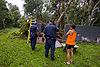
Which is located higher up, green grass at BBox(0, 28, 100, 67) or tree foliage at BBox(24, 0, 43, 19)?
tree foliage at BBox(24, 0, 43, 19)

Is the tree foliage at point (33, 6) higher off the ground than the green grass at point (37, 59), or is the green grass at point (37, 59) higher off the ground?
the tree foliage at point (33, 6)

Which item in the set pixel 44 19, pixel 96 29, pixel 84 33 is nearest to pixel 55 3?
pixel 44 19

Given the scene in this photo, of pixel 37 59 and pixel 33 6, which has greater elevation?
pixel 33 6

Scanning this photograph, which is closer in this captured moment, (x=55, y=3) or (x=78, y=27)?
(x=78, y=27)

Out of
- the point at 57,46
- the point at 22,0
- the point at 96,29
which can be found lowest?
the point at 57,46

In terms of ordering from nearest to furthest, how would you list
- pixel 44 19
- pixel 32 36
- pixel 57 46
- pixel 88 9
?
1. pixel 32 36
2. pixel 57 46
3. pixel 88 9
4. pixel 44 19

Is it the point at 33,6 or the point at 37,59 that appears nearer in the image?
the point at 37,59

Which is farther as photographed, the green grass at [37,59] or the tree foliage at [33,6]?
the tree foliage at [33,6]

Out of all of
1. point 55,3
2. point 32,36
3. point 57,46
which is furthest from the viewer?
point 55,3

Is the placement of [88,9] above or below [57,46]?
above

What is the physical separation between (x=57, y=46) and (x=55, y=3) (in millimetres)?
6998

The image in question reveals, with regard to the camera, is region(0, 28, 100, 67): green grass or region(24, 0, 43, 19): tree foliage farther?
region(24, 0, 43, 19): tree foliage

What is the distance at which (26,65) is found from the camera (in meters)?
3.42

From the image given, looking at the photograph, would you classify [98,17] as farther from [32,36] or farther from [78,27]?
[32,36]
